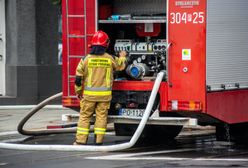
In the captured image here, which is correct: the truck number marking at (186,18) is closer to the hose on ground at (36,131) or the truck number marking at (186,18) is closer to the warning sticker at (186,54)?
the warning sticker at (186,54)

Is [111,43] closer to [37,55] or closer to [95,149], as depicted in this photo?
[95,149]

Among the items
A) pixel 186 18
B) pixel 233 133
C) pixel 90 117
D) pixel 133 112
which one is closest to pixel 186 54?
pixel 186 18

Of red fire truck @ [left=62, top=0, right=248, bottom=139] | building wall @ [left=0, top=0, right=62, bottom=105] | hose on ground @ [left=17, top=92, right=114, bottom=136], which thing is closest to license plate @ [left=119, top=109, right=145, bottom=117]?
red fire truck @ [left=62, top=0, right=248, bottom=139]

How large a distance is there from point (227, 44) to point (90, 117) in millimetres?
2390

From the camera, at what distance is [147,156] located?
1047 centimetres

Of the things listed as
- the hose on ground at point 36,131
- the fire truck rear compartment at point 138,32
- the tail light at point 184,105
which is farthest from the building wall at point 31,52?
the tail light at point 184,105

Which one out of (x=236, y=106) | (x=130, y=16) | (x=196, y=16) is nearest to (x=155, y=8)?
(x=130, y=16)

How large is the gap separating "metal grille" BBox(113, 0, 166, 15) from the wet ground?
7.13ft

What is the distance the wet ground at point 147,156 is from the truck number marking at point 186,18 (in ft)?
6.40

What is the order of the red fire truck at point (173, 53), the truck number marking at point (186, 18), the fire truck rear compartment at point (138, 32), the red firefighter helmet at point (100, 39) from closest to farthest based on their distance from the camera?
the truck number marking at point (186, 18), the red fire truck at point (173, 53), the red firefighter helmet at point (100, 39), the fire truck rear compartment at point (138, 32)

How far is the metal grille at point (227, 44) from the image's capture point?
1027 cm

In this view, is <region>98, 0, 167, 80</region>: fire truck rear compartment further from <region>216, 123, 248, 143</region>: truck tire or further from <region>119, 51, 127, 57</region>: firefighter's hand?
<region>216, 123, 248, 143</region>: truck tire

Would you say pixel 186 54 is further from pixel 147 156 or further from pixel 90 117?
pixel 90 117

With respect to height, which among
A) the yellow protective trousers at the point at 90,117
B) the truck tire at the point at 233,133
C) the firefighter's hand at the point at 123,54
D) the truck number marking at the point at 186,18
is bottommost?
the truck tire at the point at 233,133
